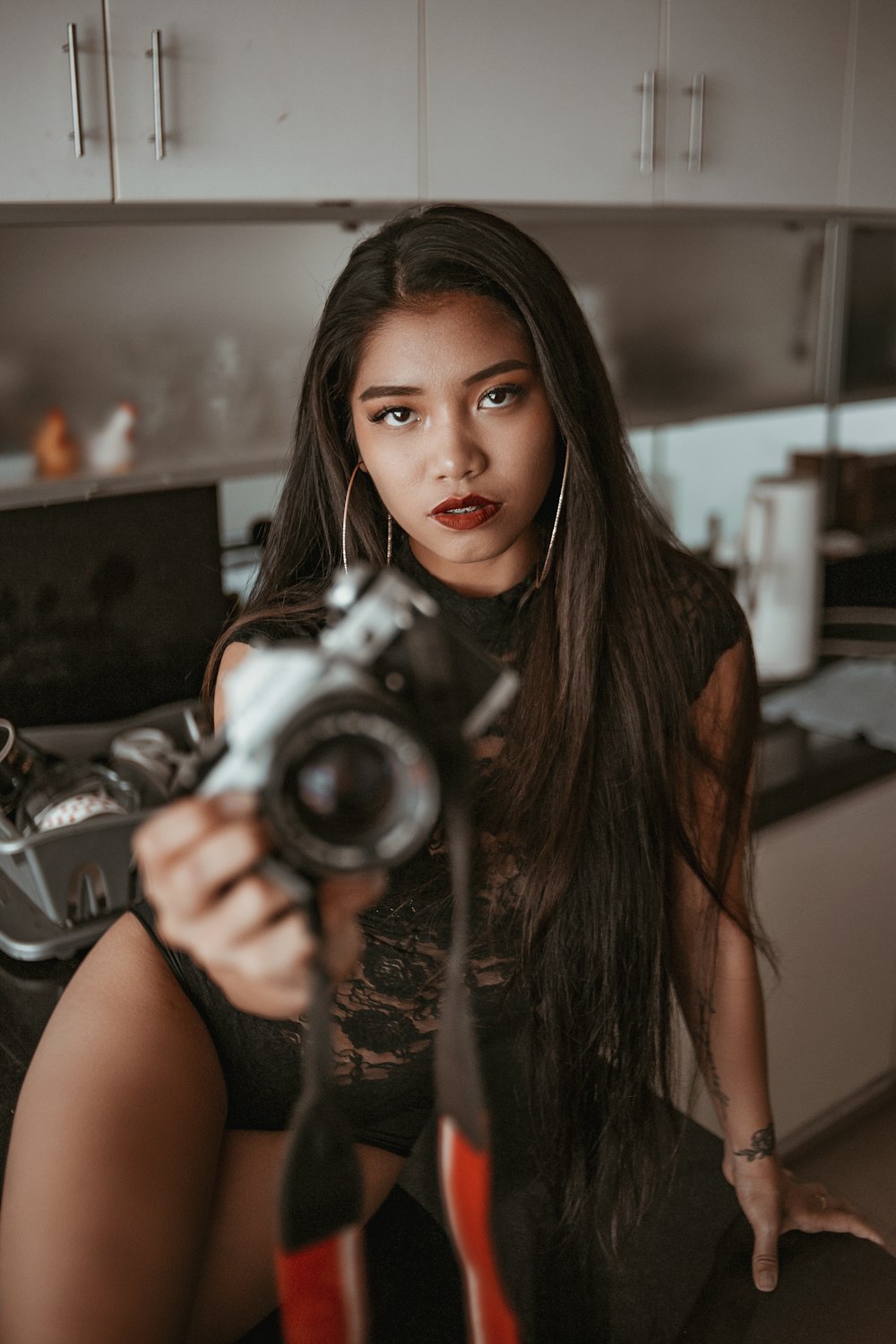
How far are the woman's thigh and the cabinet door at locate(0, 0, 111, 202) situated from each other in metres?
0.81

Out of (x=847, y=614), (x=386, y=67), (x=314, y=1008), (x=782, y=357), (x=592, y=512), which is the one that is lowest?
(x=847, y=614)

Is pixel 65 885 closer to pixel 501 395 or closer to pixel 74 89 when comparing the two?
pixel 501 395

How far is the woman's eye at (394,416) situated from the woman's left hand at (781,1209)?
0.73 m

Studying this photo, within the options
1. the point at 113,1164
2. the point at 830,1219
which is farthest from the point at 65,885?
the point at 830,1219

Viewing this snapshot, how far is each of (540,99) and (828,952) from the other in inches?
52.2

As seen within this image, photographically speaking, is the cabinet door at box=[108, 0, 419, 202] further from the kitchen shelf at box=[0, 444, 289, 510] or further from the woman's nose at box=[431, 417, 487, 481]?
the woman's nose at box=[431, 417, 487, 481]

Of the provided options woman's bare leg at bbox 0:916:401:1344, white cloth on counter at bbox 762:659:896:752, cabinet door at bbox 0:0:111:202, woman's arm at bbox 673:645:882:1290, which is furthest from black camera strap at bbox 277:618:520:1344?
white cloth on counter at bbox 762:659:896:752

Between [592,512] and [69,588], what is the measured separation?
2.66ft

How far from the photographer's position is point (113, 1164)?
2.86 feet

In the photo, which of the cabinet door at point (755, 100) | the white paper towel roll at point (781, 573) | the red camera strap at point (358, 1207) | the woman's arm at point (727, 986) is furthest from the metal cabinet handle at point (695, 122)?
the red camera strap at point (358, 1207)

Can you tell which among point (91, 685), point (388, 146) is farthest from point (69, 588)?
point (388, 146)

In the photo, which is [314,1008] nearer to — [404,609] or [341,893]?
[341,893]

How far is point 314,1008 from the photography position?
522mm

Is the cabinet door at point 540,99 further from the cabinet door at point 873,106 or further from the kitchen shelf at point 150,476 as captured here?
the cabinet door at point 873,106
